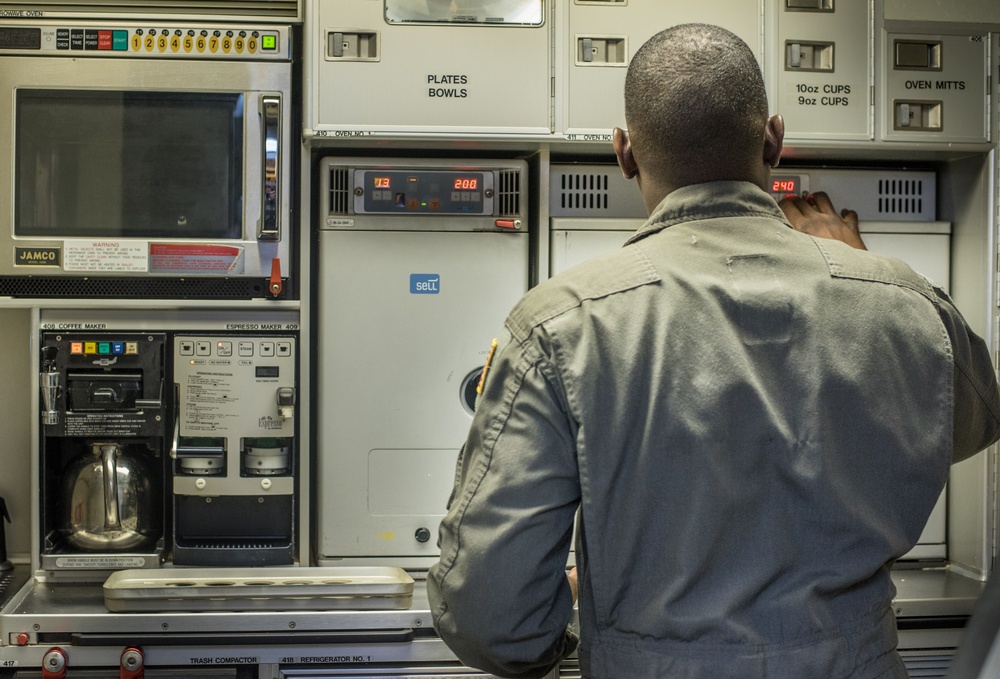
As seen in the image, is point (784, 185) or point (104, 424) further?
point (784, 185)

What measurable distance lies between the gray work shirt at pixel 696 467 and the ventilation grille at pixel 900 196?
171cm

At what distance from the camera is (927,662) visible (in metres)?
2.57

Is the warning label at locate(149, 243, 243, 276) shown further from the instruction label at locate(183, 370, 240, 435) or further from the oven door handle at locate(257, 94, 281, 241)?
the instruction label at locate(183, 370, 240, 435)

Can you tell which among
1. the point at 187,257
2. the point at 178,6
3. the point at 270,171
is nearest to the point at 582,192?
the point at 270,171

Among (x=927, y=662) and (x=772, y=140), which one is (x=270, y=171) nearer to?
(x=772, y=140)

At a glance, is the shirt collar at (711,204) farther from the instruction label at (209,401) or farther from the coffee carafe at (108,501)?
the coffee carafe at (108,501)

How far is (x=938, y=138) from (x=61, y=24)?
2.25 metres

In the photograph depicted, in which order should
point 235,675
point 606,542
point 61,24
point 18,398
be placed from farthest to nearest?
point 18,398
point 61,24
point 235,675
point 606,542

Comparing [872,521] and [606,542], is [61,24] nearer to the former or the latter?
[606,542]

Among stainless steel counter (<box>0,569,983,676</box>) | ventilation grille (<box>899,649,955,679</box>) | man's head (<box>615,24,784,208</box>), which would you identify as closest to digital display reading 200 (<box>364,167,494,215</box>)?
stainless steel counter (<box>0,569,983,676</box>)

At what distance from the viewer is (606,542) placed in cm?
125

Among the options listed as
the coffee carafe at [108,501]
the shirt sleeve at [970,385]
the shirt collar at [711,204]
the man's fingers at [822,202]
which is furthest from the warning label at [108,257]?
the shirt sleeve at [970,385]

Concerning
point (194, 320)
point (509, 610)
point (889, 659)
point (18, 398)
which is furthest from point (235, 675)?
point (889, 659)

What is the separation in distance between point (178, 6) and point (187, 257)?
0.67 metres
